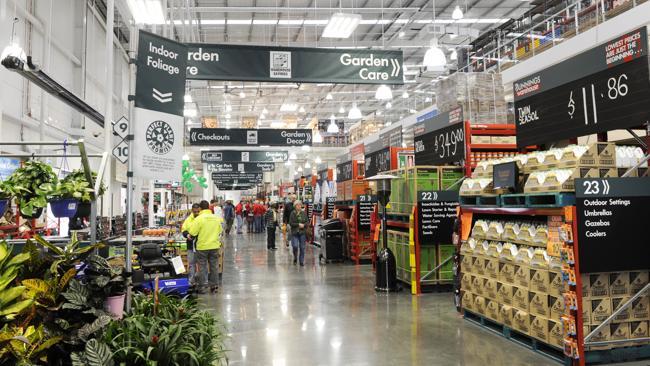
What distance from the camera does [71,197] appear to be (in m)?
3.59

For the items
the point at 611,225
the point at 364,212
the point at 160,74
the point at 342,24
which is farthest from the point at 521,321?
the point at 364,212

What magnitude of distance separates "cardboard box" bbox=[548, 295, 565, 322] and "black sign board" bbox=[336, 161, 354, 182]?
9.88 meters

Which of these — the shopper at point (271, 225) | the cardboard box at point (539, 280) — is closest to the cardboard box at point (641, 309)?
the cardboard box at point (539, 280)

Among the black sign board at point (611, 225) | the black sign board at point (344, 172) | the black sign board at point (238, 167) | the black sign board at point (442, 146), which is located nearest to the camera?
the black sign board at point (611, 225)

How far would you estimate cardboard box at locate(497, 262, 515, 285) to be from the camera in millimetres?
5426

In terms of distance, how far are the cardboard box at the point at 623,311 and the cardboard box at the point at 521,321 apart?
85 centimetres

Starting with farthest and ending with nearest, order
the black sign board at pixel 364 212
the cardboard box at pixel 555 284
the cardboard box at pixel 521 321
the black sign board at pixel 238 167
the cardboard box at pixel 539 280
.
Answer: the black sign board at pixel 238 167, the black sign board at pixel 364 212, the cardboard box at pixel 521 321, the cardboard box at pixel 539 280, the cardboard box at pixel 555 284

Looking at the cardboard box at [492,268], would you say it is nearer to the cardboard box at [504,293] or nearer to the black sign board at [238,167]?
the cardboard box at [504,293]

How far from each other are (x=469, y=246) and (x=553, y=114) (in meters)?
2.04

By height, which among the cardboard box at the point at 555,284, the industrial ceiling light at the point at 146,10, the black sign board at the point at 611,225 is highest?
the industrial ceiling light at the point at 146,10

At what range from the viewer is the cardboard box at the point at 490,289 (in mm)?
5777

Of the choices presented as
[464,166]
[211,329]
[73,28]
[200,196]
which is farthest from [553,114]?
[200,196]

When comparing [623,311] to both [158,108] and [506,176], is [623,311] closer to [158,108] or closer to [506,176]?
[506,176]

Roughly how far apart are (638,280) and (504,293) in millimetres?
1406
